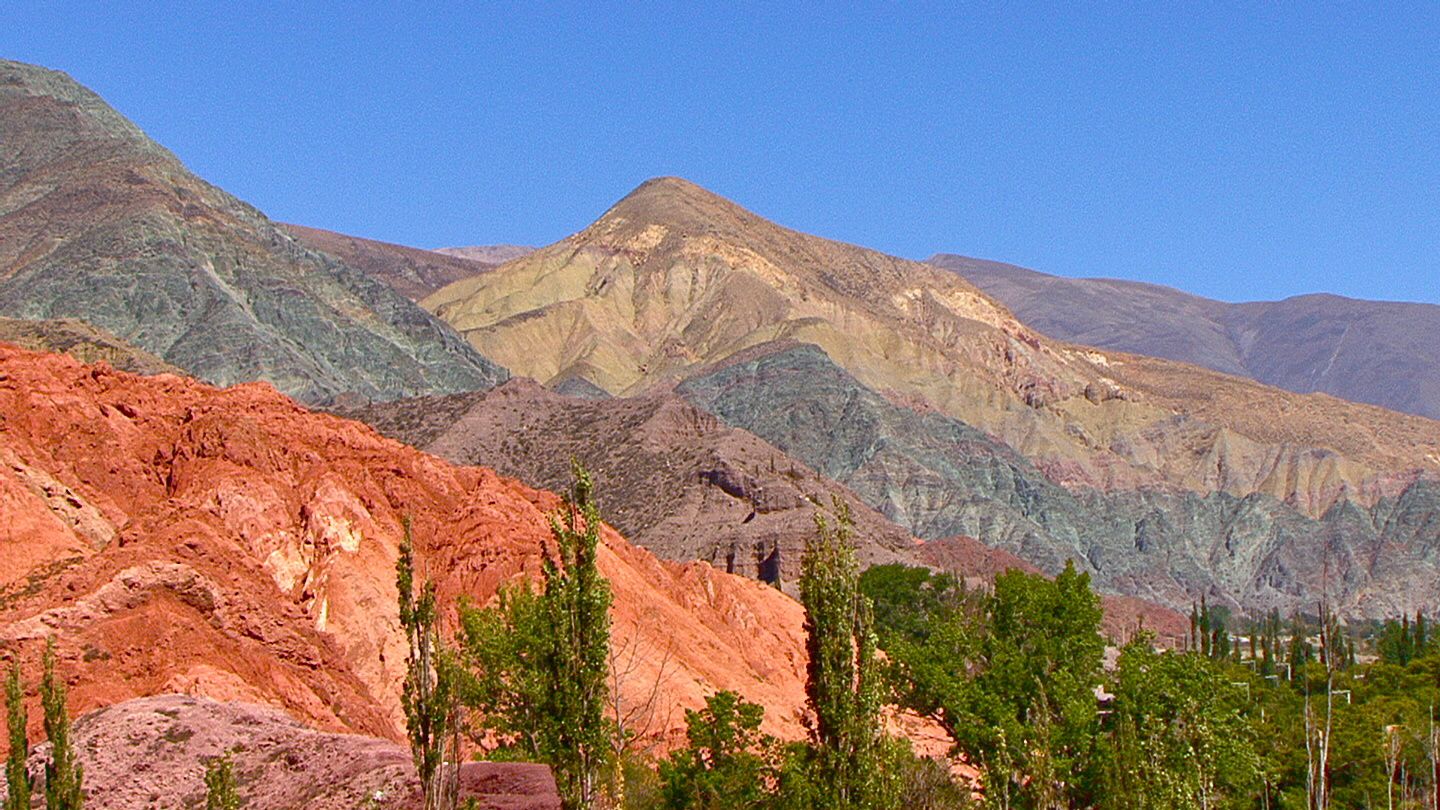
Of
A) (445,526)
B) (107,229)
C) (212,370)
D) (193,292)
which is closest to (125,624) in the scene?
(445,526)

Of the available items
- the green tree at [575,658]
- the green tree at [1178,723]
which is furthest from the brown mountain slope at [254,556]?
the green tree at [575,658]

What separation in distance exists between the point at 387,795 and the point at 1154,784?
13870mm

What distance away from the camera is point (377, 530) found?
61.2m

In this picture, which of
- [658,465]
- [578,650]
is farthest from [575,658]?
[658,465]

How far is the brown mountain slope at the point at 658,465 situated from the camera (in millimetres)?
119188

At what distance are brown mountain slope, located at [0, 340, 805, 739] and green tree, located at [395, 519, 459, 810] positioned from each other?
42.9ft

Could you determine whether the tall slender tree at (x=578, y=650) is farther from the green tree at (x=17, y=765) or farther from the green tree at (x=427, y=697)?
the green tree at (x=17, y=765)

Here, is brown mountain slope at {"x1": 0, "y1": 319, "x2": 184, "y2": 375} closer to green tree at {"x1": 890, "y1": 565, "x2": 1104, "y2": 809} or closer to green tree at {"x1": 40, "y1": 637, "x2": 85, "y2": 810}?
green tree at {"x1": 890, "y1": 565, "x2": 1104, "y2": 809}

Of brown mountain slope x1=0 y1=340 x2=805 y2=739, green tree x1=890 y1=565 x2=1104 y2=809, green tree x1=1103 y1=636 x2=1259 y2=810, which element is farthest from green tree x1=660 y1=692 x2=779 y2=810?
green tree x1=1103 y1=636 x2=1259 y2=810

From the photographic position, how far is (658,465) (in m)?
133

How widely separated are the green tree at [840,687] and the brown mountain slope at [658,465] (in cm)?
8096

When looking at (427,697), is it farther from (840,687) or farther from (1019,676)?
(1019,676)

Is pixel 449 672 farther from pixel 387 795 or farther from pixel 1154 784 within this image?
pixel 1154 784

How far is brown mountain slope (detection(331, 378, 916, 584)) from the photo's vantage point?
4692 inches
